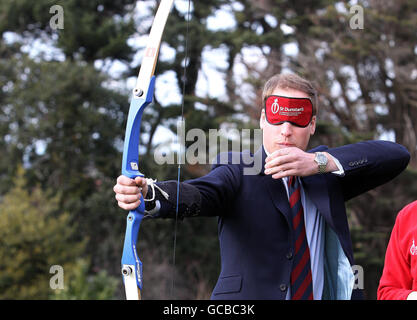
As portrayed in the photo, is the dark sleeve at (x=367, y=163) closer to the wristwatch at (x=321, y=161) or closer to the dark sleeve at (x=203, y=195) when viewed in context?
the wristwatch at (x=321, y=161)

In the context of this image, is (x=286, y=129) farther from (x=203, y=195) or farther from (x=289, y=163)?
(x=203, y=195)

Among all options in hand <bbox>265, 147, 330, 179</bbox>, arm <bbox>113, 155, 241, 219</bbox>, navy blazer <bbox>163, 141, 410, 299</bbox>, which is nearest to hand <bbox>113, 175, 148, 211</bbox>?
arm <bbox>113, 155, 241, 219</bbox>

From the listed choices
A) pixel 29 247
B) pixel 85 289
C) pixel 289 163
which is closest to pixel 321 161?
pixel 289 163

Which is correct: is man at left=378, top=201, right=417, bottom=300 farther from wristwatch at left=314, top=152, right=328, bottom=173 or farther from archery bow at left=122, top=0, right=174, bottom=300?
archery bow at left=122, top=0, right=174, bottom=300

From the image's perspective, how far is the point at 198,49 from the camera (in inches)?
323

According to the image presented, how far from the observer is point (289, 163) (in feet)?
5.67

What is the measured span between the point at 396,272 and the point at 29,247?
714 cm

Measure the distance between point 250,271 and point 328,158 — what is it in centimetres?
48

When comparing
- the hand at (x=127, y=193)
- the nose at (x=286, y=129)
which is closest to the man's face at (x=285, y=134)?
the nose at (x=286, y=129)

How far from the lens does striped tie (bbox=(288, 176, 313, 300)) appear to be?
1.76m

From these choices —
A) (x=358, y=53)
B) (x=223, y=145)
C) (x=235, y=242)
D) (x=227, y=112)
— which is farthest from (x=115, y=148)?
(x=235, y=242)

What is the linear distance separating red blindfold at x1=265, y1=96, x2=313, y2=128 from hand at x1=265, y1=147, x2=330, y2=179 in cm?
19

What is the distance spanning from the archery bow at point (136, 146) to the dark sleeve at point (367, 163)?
707mm
